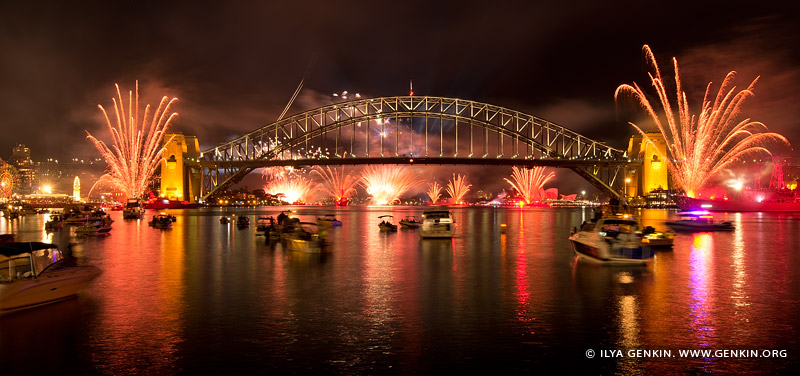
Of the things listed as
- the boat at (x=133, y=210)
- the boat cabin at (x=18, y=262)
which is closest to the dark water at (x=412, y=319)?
the boat cabin at (x=18, y=262)

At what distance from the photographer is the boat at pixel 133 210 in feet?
277

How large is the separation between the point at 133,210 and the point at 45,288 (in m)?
78.5


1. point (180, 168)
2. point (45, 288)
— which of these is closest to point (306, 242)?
point (45, 288)

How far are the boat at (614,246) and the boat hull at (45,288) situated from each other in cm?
1979

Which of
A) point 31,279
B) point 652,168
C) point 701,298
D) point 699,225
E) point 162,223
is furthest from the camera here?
point 652,168

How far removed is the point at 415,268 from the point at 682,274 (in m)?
10.7

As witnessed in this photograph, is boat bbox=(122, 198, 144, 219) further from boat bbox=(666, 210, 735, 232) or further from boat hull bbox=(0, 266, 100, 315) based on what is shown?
boat hull bbox=(0, 266, 100, 315)

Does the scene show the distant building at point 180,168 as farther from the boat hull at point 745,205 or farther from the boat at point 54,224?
the boat hull at point 745,205

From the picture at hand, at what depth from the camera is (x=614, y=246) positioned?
2586cm

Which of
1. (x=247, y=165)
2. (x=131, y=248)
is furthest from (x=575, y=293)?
(x=247, y=165)

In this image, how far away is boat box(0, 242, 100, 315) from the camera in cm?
1591

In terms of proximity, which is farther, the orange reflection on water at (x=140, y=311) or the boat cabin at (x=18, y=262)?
the boat cabin at (x=18, y=262)

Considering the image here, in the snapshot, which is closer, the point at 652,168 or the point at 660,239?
the point at 660,239

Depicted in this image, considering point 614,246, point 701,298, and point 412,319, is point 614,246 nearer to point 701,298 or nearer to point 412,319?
point 701,298
